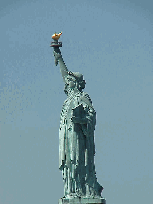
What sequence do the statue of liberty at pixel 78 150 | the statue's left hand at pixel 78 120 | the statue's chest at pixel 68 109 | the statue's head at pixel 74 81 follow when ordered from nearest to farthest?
the statue's left hand at pixel 78 120
the statue of liberty at pixel 78 150
the statue's chest at pixel 68 109
the statue's head at pixel 74 81

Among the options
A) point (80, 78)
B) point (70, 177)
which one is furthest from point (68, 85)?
point (70, 177)

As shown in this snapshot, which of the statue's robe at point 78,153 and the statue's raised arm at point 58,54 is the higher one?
the statue's raised arm at point 58,54

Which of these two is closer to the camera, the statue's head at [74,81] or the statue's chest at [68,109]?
the statue's chest at [68,109]

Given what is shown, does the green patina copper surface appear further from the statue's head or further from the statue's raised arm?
the statue's raised arm

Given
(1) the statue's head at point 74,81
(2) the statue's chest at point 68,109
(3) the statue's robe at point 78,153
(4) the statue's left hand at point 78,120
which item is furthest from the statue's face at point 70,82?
(4) the statue's left hand at point 78,120

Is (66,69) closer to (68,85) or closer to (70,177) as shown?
(68,85)

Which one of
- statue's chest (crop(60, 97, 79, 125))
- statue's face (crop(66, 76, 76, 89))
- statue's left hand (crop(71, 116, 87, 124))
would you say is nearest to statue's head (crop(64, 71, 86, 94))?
statue's face (crop(66, 76, 76, 89))

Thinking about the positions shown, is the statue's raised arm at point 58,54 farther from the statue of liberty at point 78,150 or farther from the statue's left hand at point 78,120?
the statue's left hand at point 78,120
